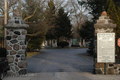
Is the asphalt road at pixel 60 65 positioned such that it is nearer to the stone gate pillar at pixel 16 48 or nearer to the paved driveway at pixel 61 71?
the paved driveway at pixel 61 71

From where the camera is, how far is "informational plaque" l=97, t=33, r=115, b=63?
8.44 meters

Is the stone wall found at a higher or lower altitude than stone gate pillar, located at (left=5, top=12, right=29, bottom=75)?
lower

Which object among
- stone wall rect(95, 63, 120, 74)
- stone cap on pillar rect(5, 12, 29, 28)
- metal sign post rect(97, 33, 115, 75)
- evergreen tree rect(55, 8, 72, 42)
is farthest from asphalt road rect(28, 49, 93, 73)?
evergreen tree rect(55, 8, 72, 42)

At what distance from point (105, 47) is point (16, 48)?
4.61m

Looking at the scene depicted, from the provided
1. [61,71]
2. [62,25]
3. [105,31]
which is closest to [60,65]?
[61,71]

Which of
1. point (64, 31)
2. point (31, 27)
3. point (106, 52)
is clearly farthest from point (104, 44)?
point (64, 31)

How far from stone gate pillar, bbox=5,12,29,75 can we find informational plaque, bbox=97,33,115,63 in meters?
3.86

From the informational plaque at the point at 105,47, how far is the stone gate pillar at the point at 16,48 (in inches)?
152

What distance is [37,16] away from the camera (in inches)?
878

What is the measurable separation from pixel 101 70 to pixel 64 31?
36483 mm

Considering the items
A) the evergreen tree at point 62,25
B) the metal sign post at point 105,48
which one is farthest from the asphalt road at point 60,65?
the evergreen tree at point 62,25

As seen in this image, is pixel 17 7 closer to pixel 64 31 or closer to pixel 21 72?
pixel 21 72

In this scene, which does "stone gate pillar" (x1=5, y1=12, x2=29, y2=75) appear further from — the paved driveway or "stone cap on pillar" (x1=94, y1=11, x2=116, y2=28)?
"stone cap on pillar" (x1=94, y1=11, x2=116, y2=28)

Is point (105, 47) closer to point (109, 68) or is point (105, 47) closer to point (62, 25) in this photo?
point (109, 68)
